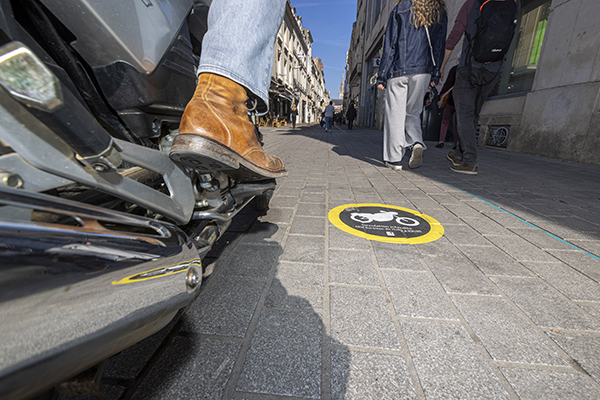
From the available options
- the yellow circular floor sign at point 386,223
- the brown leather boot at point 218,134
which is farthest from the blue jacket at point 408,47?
the brown leather boot at point 218,134

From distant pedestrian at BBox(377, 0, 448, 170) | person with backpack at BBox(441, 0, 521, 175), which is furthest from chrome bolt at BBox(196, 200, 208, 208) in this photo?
person with backpack at BBox(441, 0, 521, 175)

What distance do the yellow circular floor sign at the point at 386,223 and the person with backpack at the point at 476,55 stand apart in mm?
2603

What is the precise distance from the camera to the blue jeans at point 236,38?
125 centimetres

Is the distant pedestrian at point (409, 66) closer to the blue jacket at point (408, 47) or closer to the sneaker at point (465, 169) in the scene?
the blue jacket at point (408, 47)

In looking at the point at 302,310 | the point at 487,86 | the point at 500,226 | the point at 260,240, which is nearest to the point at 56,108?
the point at 302,310

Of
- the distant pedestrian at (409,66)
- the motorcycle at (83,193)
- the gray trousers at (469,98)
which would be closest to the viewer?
the motorcycle at (83,193)

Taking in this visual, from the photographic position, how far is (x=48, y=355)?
0.45 metres

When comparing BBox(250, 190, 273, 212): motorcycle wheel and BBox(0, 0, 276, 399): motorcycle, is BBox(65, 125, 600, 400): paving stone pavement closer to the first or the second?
BBox(250, 190, 273, 212): motorcycle wheel

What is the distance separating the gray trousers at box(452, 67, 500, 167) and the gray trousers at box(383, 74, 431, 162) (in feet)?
1.69

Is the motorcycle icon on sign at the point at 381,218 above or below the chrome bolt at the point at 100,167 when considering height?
below

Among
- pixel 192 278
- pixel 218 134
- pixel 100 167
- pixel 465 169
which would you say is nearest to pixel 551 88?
pixel 465 169

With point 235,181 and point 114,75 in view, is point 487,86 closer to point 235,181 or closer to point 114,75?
point 235,181

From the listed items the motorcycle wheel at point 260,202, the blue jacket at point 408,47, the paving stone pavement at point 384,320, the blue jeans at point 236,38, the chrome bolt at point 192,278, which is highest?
the blue jacket at point 408,47

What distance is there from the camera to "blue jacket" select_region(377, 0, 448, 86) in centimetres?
436
